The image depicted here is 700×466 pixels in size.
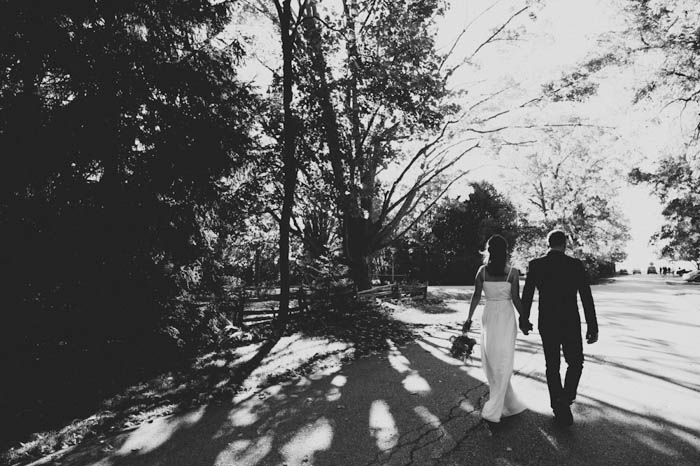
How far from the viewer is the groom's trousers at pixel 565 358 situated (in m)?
4.50

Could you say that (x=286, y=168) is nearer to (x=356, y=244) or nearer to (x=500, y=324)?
(x=356, y=244)

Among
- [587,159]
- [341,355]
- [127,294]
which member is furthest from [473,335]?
[587,159]

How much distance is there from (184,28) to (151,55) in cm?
185

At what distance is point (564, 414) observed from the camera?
440 centimetres

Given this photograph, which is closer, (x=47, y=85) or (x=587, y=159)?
(x=47, y=85)

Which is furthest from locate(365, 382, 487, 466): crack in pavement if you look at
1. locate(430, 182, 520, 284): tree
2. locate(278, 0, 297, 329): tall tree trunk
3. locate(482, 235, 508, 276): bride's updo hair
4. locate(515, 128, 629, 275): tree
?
locate(430, 182, 520, 284): tree

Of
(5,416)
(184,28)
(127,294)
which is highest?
(184,28)

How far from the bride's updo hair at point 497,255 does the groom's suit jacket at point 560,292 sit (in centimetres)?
44

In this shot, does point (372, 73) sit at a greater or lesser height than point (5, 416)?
greater

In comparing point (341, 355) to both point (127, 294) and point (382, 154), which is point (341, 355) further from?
point (382, 154)

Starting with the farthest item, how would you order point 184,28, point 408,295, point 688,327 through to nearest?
point 408,295
point 688,327
point 184,28

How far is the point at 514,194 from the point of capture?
43906 millimetres

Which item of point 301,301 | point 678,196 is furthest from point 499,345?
point 678,196

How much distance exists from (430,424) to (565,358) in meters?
1.63
